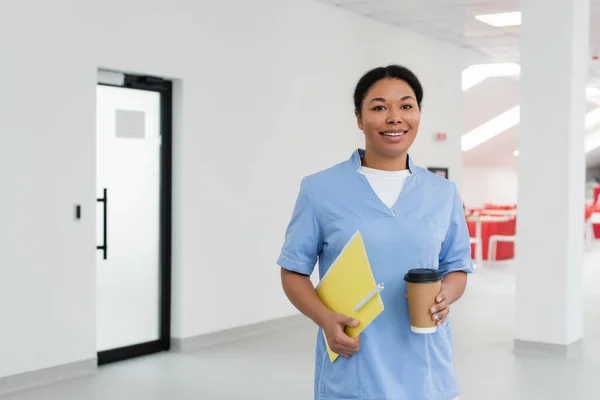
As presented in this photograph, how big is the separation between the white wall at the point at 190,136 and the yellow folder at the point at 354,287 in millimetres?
3934

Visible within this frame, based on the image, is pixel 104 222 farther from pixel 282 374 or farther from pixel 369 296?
pixel 369 296

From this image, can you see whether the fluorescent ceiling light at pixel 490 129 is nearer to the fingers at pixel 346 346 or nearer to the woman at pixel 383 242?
the woman at pixel 383 242

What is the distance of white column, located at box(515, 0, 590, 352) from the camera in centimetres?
659

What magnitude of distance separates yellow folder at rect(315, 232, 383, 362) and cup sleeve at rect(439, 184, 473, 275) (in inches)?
11.6

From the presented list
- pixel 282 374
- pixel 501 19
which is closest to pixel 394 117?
pixel 282 374

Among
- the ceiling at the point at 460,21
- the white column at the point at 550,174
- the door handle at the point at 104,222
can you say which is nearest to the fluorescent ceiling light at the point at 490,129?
the ceiling at the point at 460,21

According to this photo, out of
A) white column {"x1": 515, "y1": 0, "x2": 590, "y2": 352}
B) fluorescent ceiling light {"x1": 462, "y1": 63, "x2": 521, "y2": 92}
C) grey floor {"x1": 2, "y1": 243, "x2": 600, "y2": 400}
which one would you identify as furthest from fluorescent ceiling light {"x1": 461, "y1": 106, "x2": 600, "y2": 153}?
white column {"x1": 515, "y1": 0, "x2": 590, "y2": 352}

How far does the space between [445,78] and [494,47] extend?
0.91 metres

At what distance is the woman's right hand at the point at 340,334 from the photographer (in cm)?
183

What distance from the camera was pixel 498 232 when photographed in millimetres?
13914

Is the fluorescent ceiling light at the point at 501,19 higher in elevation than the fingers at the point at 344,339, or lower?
higher

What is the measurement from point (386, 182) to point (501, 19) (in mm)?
7718

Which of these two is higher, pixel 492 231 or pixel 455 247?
pixel 455 247

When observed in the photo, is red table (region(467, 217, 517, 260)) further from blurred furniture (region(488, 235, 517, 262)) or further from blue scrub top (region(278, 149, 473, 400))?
blue scrub top (region(278, 149, 473, 400))
